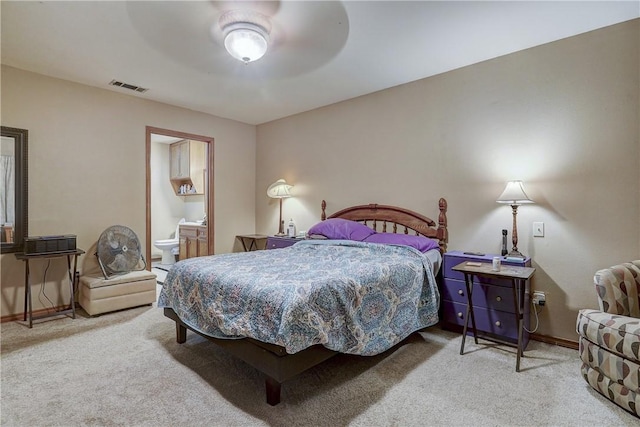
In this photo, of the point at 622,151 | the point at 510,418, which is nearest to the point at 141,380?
the point at 510,418

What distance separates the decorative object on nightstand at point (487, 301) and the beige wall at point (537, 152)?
1.06 feet

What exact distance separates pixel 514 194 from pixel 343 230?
171 centimetres

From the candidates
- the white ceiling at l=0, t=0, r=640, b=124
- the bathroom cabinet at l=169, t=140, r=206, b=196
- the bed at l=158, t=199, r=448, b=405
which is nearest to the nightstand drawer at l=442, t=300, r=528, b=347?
the bed at l=158, t=199, r=448, b=405

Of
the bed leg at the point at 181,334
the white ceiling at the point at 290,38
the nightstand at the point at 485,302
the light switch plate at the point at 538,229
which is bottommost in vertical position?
the bed leg at the point at 181,334

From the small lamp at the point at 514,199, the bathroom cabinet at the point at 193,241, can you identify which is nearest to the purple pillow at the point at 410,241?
the small lamp at the point at 514,199

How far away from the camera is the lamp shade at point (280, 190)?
4.75 meters

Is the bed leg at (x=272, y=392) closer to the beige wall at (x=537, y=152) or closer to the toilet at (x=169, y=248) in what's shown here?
the beige wall at (x=537, y=152)

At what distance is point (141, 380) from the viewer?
2137mm

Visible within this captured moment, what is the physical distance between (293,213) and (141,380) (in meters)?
3.11

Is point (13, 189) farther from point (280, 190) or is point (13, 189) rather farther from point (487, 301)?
point (487, 301)

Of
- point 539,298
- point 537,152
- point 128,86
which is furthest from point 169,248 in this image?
point 537,152

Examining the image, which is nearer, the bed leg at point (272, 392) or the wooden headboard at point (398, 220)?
the bed leg at point (272, 392)

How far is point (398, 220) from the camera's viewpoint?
144 inches

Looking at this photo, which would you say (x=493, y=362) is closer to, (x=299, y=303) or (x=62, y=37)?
(x=299, y=303)
